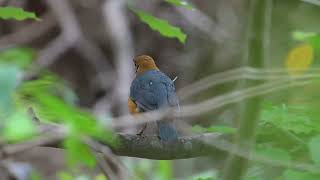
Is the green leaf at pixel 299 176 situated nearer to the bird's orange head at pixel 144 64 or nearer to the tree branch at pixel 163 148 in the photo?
the tree branch at pixel 163 148

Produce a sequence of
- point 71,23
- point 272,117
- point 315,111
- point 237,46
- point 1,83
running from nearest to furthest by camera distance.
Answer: point 1,83
point 315,111
point 272,117
point 71,23
point 237,46

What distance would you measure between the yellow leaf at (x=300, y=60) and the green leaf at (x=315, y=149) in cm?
11

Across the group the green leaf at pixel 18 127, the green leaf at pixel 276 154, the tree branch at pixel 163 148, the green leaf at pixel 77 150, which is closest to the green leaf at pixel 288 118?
the green leaf at pixel 276 154

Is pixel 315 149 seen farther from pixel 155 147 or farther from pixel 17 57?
pixel 155 147

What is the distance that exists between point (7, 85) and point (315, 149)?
0.38 meters

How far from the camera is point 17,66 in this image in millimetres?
712

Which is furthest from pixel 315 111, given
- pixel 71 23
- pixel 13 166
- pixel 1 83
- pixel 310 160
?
pixel 71 23

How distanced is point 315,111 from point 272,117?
4.3 inches

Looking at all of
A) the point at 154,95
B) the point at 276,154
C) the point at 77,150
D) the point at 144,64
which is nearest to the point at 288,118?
the point at 276,154

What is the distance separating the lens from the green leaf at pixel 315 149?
852 millimetres

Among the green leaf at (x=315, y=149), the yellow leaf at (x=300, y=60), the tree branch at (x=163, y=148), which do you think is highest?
Answer: the yellow leaf at (x=300, y=60)

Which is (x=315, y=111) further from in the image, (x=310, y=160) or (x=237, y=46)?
(x=237, y=46)

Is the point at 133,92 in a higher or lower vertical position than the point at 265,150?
lower

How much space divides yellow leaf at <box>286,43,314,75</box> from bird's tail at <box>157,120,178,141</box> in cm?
36
